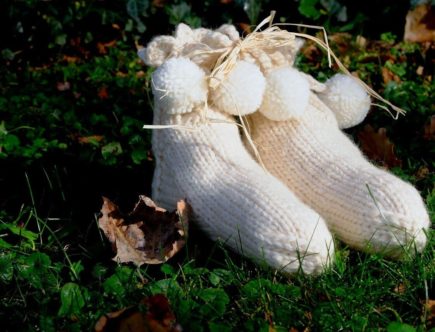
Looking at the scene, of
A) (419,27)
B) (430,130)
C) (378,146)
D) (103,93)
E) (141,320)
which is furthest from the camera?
(419,27)

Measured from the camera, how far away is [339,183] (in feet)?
5.12

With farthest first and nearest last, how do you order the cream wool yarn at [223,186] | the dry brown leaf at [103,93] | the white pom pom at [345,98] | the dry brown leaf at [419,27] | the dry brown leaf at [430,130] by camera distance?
the dry brown leaf at [419,27]
the dry brown leaf at [103,93]
the dry brown leaf at [430,130]
the white pom pom at [345,98]
the cream wool yarn at [223,186]

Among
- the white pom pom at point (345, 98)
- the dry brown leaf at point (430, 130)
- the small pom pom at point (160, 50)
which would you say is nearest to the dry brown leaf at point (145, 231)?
the small pom pom at point (160, 50)

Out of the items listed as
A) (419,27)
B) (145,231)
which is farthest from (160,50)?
(419,27)

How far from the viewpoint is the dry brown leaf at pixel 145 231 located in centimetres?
152

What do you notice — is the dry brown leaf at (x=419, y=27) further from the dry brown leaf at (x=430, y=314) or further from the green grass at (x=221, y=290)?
the dry brown leaf at (x=430, y=314)

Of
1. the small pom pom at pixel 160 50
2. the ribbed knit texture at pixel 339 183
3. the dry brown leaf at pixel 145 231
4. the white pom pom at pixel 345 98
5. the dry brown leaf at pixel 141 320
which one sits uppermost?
the small pom pom at pixel 160 50

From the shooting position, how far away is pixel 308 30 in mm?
3023

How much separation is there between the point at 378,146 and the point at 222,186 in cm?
66

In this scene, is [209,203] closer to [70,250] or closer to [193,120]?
[193,120]

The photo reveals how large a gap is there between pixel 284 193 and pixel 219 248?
20cm

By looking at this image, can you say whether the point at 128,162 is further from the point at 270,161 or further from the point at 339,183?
the point at 339,183

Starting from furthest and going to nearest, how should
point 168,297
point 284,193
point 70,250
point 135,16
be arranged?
point 135,16
point 70,250
point 284,193
point 168,297

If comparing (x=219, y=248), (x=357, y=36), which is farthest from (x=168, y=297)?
(x=357, y=36)
